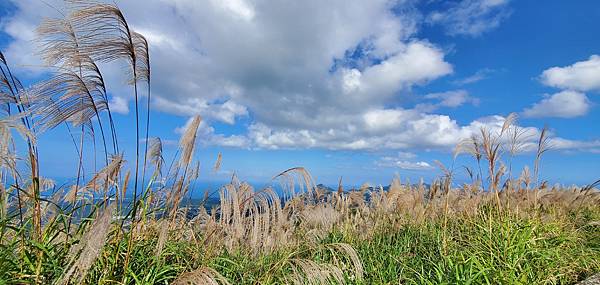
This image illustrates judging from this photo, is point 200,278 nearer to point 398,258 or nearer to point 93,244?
point 93,244

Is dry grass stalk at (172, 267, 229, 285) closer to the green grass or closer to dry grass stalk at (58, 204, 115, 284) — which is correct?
dry grass stalk at (58, 204, 115, 284)

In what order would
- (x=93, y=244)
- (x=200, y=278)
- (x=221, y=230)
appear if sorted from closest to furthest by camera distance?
(x=93, y=244) → (x=200, y=278) → (x=221, y=230)

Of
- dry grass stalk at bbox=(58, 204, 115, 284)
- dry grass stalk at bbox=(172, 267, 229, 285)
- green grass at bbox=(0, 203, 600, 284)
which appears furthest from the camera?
green grass at bbox=(0, 203, 600, 284)

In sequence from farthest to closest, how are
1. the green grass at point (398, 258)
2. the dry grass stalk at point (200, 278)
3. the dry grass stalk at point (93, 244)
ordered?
the green grass at point (398, 258) < the dry grass stalk at point (200, 278) < the dry grass stalk at point (93, 244)

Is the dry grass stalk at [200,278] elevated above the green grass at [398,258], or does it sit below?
above

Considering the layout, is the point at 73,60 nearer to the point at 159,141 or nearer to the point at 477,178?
the point at 159,141

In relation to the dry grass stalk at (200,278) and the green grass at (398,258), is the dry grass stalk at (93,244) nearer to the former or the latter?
the dry grass stalk at (200,278)

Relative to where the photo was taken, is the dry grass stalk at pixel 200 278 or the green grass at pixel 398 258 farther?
the green grass at pixel 398 258

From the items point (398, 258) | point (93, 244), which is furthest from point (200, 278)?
point (398, 258)

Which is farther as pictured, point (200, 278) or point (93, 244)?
point (200, 278)

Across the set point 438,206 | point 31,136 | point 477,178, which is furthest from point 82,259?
point 477,178

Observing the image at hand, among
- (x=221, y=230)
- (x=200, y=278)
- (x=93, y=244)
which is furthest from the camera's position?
(x=221, y=230)

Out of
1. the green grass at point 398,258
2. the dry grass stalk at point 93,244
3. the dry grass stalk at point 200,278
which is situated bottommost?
the green grass at point 398,258

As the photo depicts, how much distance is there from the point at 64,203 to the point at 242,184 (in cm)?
184
